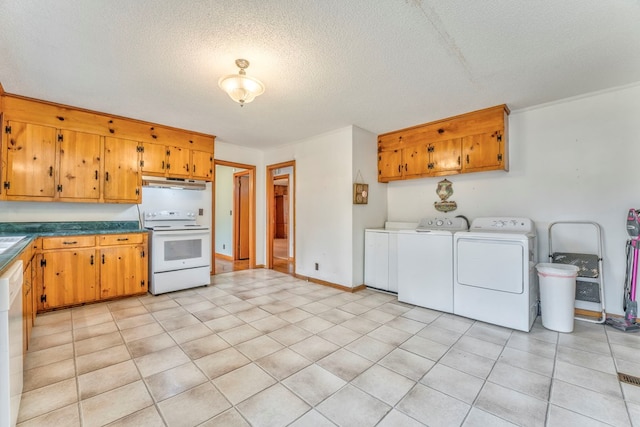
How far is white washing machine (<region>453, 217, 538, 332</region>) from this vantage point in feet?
9.14

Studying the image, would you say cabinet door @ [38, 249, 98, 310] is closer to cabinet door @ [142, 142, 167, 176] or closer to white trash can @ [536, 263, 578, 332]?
cabinet door @ [142, 142, 167, 176]

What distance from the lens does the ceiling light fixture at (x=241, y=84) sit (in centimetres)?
242

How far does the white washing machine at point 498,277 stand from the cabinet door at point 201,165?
3.88 meters

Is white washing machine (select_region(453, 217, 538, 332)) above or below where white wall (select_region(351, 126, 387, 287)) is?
below

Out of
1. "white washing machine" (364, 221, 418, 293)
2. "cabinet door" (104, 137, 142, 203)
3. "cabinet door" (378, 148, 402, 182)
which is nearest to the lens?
"cabinet door" (104, 137, 142, 203)

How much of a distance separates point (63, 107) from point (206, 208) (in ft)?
7.31

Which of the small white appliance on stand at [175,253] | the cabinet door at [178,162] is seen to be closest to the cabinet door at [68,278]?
the small white appliance on stand at [175,253]

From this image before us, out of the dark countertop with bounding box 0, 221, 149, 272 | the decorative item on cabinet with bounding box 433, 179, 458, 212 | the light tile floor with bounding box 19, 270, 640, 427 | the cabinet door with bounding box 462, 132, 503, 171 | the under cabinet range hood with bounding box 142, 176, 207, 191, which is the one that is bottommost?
the light tile floor with bounding box 19, 270, 640, 427

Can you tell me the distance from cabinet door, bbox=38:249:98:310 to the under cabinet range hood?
116cm

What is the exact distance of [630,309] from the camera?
283 centimetres

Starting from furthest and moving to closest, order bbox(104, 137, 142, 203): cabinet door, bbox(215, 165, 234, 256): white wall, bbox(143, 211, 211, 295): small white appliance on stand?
bbox(215, 165, 234, 256): white wall < bbox(143, 211, 211, 295): small white appliance on stand < bbox(104, 137, 142, 203): cabinet door

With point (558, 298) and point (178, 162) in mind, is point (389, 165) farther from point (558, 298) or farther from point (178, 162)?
point (178, 162)

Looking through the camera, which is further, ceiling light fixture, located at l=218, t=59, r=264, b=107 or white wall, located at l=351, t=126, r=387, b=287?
white wall, located at l=351, t=126, r=387, b=287

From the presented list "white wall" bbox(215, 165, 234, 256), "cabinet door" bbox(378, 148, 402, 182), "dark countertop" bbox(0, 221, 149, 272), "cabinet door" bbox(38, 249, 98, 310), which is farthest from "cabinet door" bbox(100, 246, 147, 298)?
"cabinet door" bbox(378, 148, 402, 182)
